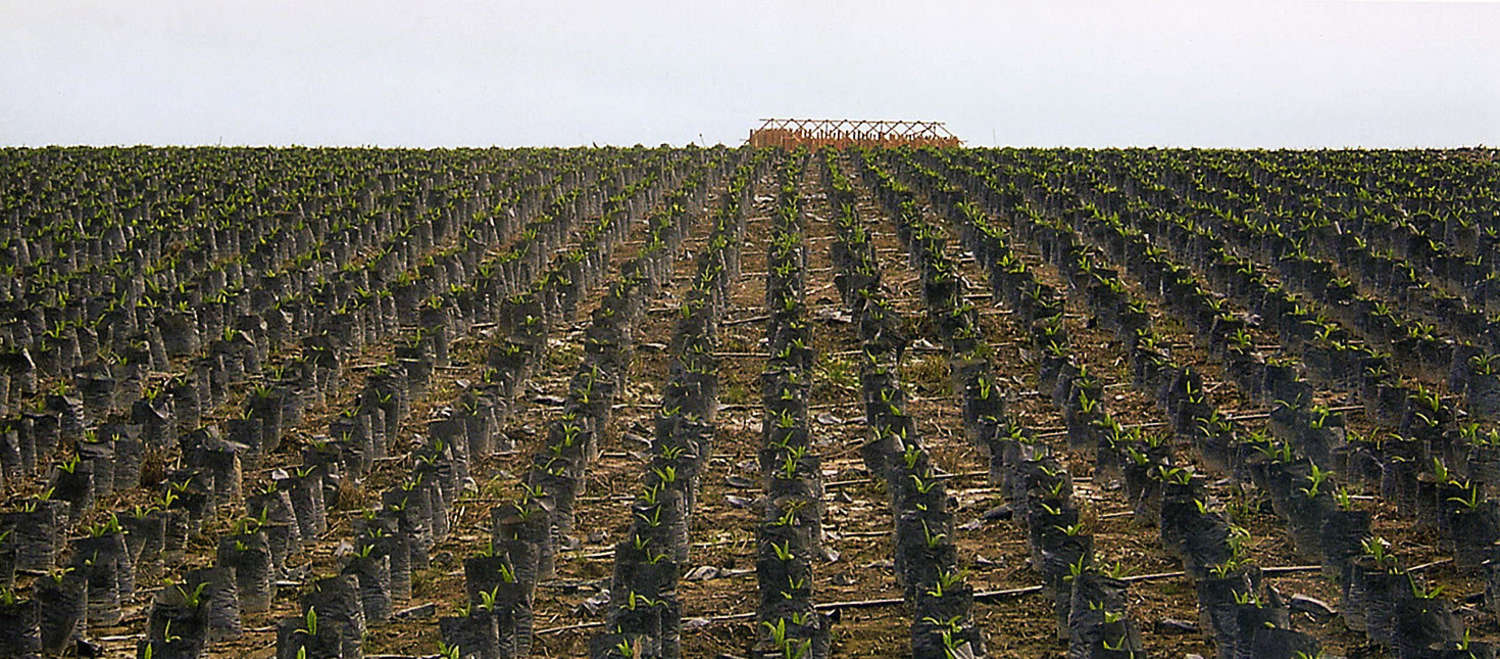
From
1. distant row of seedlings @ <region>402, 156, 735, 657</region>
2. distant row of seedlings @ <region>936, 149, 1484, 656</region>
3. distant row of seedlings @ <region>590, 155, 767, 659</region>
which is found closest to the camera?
distant row of seedlings @ <region>936, 149, 1484, 656</region>

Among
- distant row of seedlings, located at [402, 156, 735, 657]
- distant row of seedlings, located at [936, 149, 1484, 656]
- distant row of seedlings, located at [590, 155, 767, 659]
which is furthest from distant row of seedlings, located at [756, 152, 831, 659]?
distant row of seedlings, located at [936, 149, 1484, 656]

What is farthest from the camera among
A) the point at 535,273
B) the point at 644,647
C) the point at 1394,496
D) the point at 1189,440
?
the point at 535,273

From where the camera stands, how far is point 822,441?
905 cm

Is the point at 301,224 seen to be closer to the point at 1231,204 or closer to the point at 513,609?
the point at 1231,204

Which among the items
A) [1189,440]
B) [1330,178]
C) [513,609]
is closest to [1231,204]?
[1330,178]

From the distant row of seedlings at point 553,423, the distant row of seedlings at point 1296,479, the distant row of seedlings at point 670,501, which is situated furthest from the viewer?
the distant row of seedlings at point 553,423

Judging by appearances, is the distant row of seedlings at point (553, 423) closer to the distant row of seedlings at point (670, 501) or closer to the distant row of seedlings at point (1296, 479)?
the distant row of seedlings at point (670, 501)

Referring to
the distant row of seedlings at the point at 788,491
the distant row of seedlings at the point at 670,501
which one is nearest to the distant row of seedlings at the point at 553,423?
the distant row of seedlings at the point at 670,501

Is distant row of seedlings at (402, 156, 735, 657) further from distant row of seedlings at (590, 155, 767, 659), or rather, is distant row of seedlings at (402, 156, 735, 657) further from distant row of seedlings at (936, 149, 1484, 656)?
distant row of seedlings at (936, 149, 1484, 656)

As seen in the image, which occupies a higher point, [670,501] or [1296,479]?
[1296,479]

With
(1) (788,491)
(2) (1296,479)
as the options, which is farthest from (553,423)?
(2) (1296,479)

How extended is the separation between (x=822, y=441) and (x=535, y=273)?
6837 mm

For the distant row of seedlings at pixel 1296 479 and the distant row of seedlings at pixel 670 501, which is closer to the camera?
the distant row of seedlings at pixel 1296 479

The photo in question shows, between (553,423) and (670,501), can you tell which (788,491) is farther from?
(553,423)
